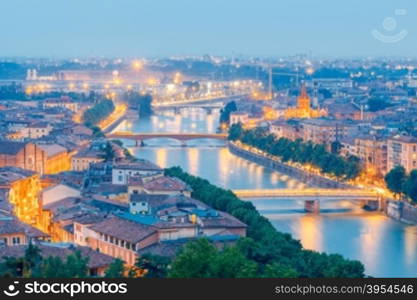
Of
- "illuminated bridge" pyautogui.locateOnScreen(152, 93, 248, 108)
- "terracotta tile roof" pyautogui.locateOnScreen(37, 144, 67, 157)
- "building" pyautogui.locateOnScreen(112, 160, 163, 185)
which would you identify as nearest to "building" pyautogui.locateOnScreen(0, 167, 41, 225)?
"building" pyautogui.locateOnScreen(112, 160, 163, 185)

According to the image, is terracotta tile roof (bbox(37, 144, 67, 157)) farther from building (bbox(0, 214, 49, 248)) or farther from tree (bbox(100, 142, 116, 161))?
building (bbox(0, 214, 49, 248))

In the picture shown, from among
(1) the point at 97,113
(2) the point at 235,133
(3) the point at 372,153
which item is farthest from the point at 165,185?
(1) the point at 97,113

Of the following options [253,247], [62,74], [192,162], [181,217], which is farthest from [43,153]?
[62,74]

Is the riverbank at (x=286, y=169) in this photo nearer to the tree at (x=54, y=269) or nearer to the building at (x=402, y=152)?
the building at (x=402, y=152)

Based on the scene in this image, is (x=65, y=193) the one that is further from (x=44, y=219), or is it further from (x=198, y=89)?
(x=198, y=89)

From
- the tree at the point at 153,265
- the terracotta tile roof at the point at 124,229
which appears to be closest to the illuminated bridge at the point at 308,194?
the terracotta tile roof at the point at 124,229
